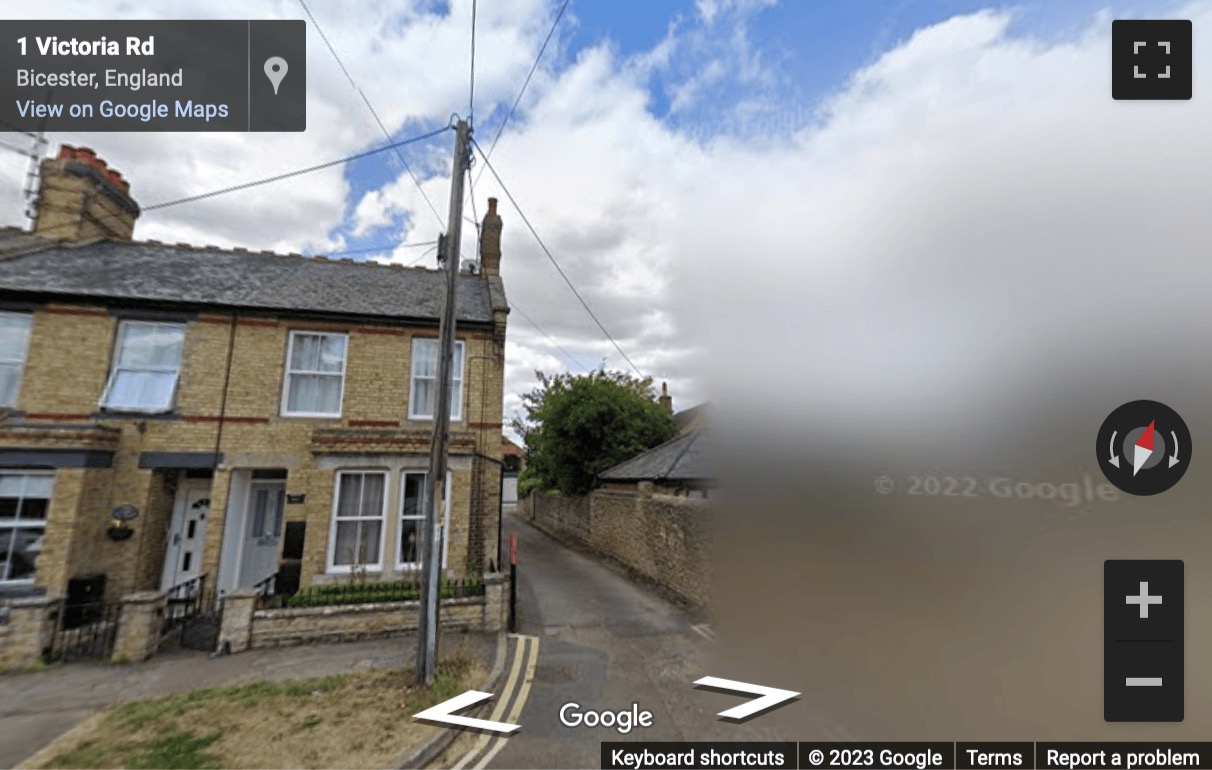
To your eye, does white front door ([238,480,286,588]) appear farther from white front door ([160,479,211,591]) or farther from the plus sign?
the plus sign

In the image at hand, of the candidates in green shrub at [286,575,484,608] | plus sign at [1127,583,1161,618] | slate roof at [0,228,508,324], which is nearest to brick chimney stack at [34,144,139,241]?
slate roof at [0,228,508,324]

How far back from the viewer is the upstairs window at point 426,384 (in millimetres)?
10773

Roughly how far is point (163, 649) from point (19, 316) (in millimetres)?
7281

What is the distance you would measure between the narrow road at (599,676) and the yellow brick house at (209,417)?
2.65 m

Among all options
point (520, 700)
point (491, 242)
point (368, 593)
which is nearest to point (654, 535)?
point (368, 593)

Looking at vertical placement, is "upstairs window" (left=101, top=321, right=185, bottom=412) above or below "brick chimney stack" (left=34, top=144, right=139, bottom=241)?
below

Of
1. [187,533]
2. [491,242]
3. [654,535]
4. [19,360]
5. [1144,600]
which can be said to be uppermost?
[491,242]

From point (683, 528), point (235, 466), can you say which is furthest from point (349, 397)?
point (683, 528)

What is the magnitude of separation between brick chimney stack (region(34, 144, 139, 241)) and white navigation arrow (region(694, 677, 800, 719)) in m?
16.3

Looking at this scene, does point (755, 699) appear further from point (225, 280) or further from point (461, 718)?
point (225, 280)

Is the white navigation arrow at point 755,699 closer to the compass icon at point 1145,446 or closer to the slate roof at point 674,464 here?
the compass icon at point 1145,446

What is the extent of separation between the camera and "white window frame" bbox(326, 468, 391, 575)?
9469 mm

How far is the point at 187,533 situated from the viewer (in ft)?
33.7

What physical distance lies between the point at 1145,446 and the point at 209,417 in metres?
13.1
